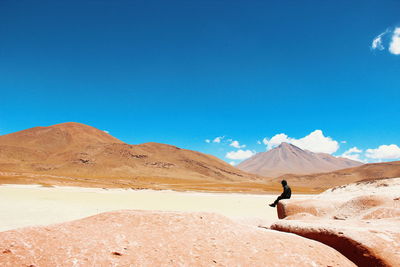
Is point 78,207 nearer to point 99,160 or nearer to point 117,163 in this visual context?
point 117,163

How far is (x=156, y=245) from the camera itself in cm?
269

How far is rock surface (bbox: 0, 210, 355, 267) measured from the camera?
7.66ft

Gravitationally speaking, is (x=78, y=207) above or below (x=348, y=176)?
below

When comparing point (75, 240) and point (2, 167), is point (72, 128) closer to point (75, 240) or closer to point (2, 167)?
point (2, 167)

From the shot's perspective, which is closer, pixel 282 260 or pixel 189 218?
pixel 282 260

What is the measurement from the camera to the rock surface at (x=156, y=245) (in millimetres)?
2336

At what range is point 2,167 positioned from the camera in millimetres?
98375

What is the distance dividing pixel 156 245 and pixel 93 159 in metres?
130

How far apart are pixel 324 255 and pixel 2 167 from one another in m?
122

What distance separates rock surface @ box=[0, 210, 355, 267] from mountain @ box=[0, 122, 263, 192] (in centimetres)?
8638

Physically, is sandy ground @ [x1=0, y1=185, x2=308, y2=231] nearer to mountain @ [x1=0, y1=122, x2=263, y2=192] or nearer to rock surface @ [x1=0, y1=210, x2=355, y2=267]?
rock surface @ [x1=0, y1=210, x2=355, y2=267]

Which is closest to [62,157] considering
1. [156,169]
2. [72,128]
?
[156,169]

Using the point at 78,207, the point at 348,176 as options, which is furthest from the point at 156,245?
the point at 348,176

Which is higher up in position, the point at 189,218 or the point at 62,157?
the point at 62,157
